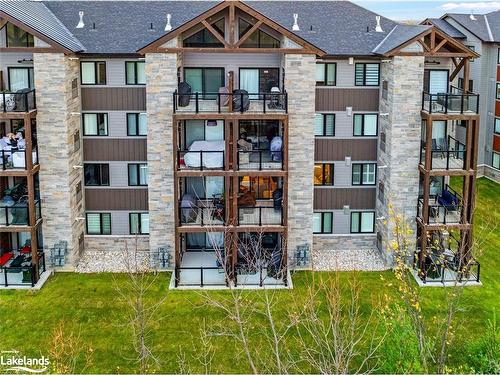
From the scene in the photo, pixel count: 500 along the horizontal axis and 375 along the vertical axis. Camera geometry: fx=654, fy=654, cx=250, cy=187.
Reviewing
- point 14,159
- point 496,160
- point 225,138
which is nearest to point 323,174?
point 225,138

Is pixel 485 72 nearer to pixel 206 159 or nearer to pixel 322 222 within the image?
pixel 322 222

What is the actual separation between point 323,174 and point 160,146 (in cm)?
890

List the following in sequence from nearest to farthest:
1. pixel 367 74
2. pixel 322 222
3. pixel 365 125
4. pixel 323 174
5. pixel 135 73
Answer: pixel 135 73, pixel 367 74, pixel 365 125, pixel 323 174, pixel 322 222

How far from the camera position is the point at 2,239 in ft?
110

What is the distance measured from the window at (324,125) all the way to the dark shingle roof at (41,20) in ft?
40.9

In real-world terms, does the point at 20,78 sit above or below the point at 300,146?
above

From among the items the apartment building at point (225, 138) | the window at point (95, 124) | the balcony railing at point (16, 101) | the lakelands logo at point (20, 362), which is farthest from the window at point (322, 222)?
the lakelands logo at point (20, 362)

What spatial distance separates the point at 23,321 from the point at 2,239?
7.17m

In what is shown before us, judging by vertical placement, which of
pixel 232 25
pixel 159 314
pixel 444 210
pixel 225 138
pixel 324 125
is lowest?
pixel 159 314

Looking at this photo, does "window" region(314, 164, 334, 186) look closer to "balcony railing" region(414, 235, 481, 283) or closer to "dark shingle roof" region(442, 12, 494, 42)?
"balcony railing" region(414, 235, 481, 283)

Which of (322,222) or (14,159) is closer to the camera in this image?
(14,159)

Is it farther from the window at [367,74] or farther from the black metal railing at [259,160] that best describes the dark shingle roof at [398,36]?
the black metal railing at [259,160]

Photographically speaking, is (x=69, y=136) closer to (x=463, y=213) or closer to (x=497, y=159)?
(x=463, y=213)

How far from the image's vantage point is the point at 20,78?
32.5 m
